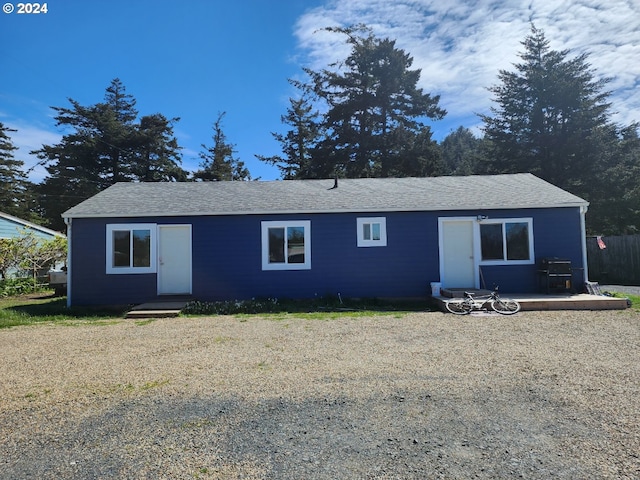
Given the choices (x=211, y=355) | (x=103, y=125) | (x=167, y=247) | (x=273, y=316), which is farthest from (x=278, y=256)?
(x=103, y=125)

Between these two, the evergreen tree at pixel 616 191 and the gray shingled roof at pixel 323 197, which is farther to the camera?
the evergreen tree at pixel 616 191

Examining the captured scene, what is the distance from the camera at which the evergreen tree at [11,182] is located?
32.1 metres

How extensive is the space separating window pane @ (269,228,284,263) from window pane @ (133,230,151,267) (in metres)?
3.28

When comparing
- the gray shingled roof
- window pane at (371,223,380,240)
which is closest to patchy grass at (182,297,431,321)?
window pane at (371,223,380,240)

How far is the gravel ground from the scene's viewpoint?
9.20 ft

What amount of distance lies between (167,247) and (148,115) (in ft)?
94.1

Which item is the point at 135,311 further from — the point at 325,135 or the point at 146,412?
the point at 325,135

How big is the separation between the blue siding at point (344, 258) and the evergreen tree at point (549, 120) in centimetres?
1696

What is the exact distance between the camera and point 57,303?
11.6 metres

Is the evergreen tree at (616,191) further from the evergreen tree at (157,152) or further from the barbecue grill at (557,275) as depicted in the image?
the evergreen tree at (157,152)

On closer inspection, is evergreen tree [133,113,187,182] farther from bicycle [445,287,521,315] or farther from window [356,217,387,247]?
bicycle [445,287,521,315]

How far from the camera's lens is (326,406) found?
3.83 metres

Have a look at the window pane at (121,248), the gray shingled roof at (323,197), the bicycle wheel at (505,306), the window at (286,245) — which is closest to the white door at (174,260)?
the gray shingled roof at (323,197)

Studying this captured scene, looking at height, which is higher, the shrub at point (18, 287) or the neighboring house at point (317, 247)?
the neighboring house at point (317, 247)
